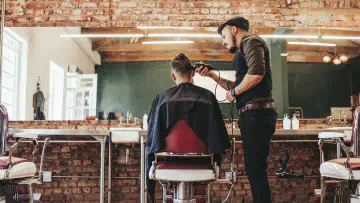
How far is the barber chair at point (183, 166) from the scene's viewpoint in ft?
6.52

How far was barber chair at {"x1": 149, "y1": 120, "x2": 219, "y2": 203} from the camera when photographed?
199 centimetres

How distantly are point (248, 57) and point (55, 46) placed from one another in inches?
119

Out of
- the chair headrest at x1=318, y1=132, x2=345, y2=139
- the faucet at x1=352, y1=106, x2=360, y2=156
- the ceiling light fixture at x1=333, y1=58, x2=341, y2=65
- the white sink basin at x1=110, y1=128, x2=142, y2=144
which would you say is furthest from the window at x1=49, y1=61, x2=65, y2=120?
the ceiling light fixture at x1=333, y1=58, x2=341, y2=65

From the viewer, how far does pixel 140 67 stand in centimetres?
446

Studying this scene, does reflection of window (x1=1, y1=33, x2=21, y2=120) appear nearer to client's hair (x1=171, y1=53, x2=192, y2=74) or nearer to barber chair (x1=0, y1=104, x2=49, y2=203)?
barber chair (x1=0, y1=104, x2=49, y2=203)

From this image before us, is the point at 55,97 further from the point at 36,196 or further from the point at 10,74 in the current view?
the point at 36,196

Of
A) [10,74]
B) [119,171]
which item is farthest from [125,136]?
[10,74]

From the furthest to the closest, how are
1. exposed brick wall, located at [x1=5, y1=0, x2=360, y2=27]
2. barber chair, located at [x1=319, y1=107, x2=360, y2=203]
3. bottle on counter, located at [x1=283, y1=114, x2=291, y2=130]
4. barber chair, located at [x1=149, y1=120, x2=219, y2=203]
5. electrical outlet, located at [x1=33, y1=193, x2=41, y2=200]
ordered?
exposed brick wall, located at [x1=5, y1=0, x2=360, y2=27]
bottle on counter, located at [x1=283, y1=114, x2=291, y2=130]
electrical outlet, located at [x1=33, y1=193, x2=41, y2=200]
barber chair, located at [x1=319, y1=107, x2=360, y2=203]
barber chair, located at [x1=149, y1=120, x2=219, y2=203]

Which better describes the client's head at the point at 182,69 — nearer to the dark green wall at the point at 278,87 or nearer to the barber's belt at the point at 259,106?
the barber's belt at the point at 259,106

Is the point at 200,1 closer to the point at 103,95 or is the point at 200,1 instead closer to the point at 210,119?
the point at 103,95

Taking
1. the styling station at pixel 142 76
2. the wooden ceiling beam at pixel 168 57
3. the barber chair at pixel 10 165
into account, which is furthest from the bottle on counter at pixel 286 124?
Result: the barber chair at pixel 10 165

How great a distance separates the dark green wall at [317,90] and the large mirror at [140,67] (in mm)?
12

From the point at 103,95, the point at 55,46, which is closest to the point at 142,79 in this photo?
the point at 103,95

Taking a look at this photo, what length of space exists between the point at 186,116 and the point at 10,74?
3259 mm
